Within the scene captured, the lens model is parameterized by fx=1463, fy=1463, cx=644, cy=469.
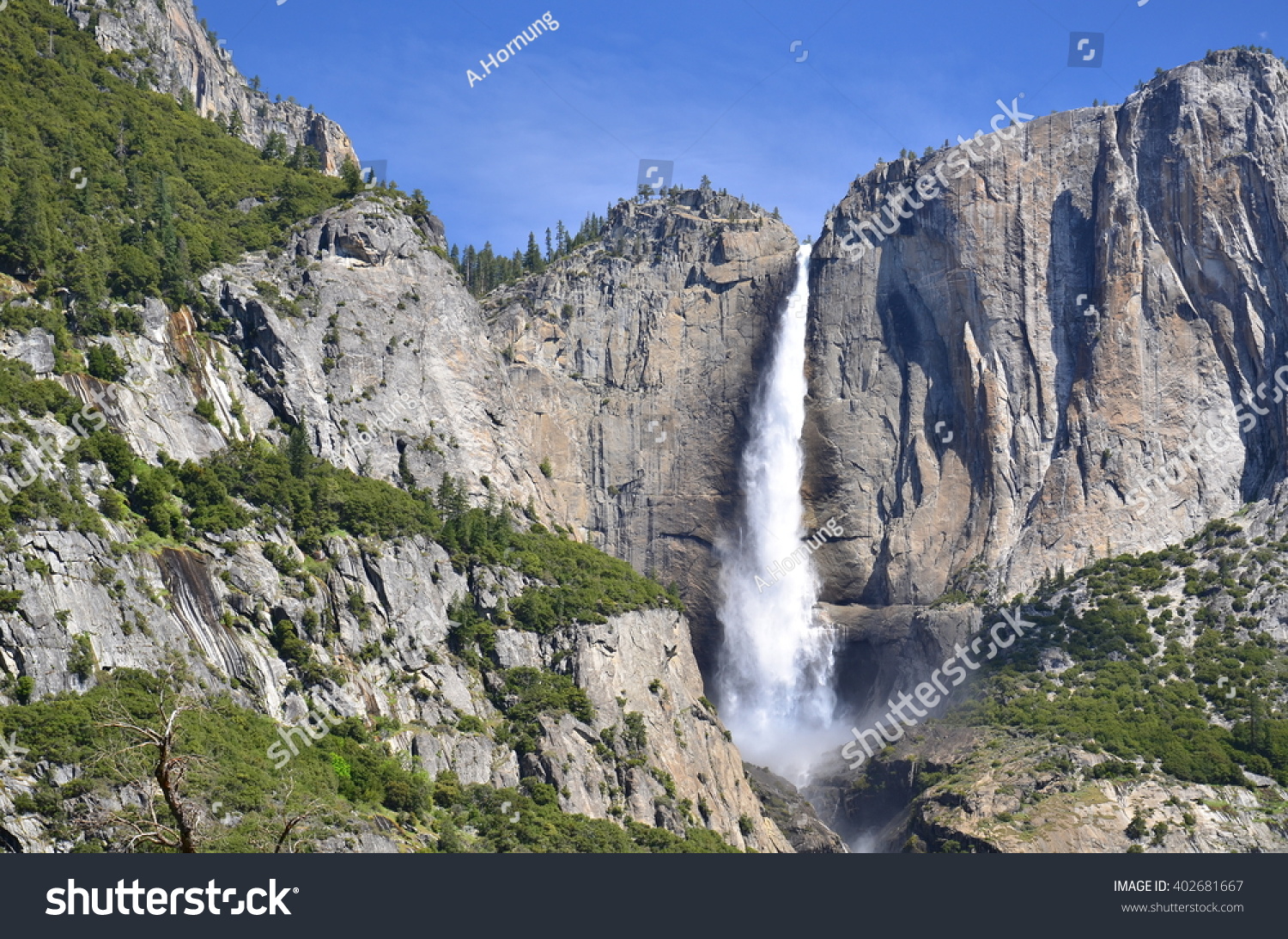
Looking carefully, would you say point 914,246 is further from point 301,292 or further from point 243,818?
point 243,818

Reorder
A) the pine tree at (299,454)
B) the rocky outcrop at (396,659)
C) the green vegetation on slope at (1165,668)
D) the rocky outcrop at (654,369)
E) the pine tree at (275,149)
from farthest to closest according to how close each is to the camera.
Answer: the pine tree at (275,149) → the rocky outcrop at (654,369) → the green vegetation on slope at (1165,668) → the pine tree at (299,454) → the rocky outcrop at (396,659)

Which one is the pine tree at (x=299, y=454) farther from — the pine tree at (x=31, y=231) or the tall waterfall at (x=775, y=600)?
the tall waterfall at (x=775, y=600)

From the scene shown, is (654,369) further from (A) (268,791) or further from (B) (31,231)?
(A) (268,791)

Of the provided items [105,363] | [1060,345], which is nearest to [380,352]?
[105,363]

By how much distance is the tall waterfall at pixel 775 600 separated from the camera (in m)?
133

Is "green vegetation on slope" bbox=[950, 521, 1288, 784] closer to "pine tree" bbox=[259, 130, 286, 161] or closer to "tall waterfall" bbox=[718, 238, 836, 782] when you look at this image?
"tall waterfall" bbox=[718, 238, 836, 782]

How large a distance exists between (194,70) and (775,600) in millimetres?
82648

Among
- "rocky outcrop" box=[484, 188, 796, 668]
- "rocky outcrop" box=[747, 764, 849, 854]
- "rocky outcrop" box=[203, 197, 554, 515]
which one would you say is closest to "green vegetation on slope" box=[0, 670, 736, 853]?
"rocky outcrop" box=[747, 764, 849, 854]

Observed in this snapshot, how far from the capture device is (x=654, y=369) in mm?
144750

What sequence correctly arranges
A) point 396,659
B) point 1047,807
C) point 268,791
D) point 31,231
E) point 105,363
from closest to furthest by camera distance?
point 268,791 < point 105,363 < point 396,659 < point 31,231 < point 1047,807

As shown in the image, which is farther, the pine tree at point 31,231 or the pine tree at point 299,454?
the pine tree at point 299,454

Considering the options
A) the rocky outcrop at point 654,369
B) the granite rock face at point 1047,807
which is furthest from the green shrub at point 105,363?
the granite rock face at point 1047,807

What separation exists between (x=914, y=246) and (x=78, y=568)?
91.0 meters

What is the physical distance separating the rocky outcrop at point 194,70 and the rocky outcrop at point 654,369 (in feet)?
126
